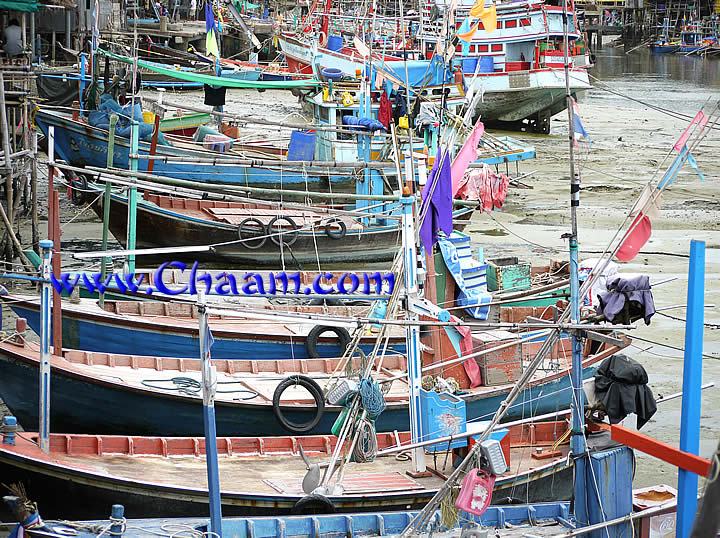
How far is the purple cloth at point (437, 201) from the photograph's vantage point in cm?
1153

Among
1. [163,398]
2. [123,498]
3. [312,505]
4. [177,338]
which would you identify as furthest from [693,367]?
[177,338]

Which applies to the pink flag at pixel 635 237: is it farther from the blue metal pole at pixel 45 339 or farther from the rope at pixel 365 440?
the blue metal pole at pixel 45 339

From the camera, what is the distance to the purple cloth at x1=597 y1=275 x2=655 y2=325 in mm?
9320

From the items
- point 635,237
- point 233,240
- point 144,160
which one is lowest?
point 233,240

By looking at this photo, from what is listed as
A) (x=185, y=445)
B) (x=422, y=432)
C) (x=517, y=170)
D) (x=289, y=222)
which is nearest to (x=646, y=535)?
(x=422, y=432)

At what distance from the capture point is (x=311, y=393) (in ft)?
41.2

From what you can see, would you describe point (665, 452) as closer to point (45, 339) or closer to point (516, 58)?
point (45, 339)

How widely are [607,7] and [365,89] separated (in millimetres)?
72873

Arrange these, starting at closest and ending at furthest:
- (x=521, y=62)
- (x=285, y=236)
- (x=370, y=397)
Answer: (x=370, y=397) → (x=285, y=236) → (x=521, y=62)

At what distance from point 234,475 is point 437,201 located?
3.31 meters

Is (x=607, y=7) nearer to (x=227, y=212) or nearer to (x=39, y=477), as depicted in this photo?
(x=227, y=212)

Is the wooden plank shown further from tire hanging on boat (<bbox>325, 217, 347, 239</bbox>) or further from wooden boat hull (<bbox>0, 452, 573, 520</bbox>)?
tire hanging on boat (<bbox>325, 217, 347, 239</bbox>)

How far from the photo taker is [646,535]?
9.38 m

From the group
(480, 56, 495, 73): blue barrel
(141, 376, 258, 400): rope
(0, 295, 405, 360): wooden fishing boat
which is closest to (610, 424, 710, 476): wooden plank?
(141, 376, 258, 400): rope
